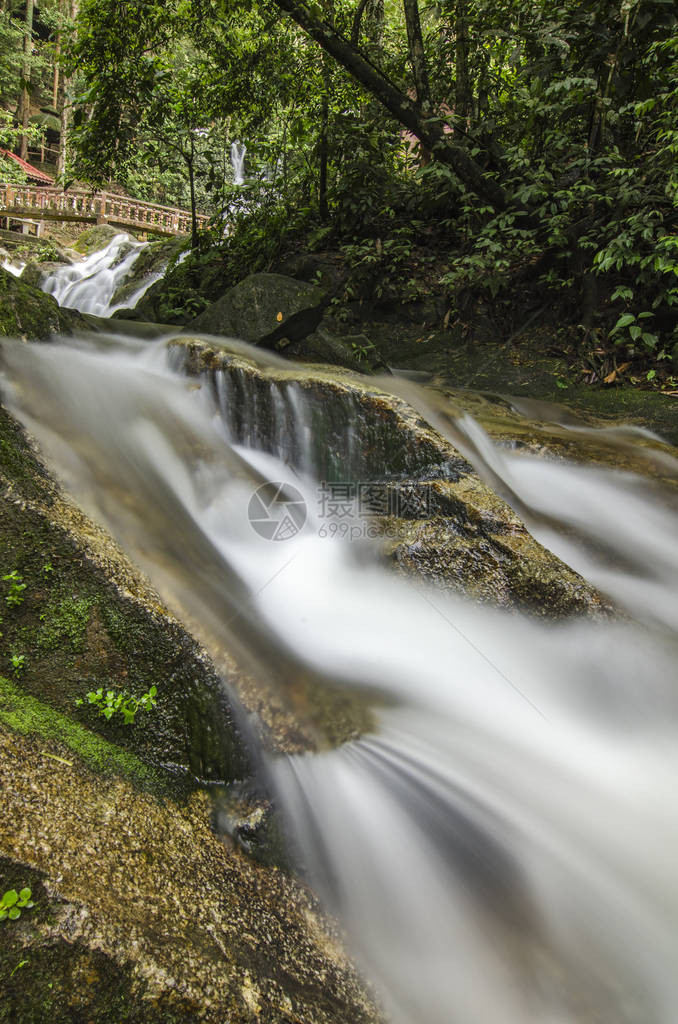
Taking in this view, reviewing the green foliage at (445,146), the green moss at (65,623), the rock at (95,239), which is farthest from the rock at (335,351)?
the rock at (95,239)

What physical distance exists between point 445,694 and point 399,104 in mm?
6829

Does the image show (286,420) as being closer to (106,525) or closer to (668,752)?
(106,525)

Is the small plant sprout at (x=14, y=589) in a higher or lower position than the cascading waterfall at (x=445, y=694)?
higher

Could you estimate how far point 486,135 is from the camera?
7.05 metres

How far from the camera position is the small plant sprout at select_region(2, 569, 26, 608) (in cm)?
184

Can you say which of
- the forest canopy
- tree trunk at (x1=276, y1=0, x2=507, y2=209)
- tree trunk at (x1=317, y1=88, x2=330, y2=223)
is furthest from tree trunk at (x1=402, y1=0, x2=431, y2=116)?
tree trunk at (x1=317, y1=88, x2=330, y2=223)

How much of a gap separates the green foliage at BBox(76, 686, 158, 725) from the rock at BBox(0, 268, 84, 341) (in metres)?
2.96

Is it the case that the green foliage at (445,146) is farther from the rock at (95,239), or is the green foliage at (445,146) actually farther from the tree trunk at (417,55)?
the rock at (95,239)

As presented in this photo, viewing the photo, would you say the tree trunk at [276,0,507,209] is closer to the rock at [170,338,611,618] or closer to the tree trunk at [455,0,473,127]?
the tree trunk at [455,0,473,127]

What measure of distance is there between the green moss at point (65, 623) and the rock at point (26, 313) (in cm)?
266

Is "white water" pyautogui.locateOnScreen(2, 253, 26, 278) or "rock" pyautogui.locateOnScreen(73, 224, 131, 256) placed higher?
"rock" pyautogui.locateOnScreen(73, 224, 131, 256)

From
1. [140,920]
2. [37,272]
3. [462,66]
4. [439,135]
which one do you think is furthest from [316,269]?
[140,920]

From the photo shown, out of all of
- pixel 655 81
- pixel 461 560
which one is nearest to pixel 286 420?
pixel 461 560

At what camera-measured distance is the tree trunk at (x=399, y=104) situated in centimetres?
605
